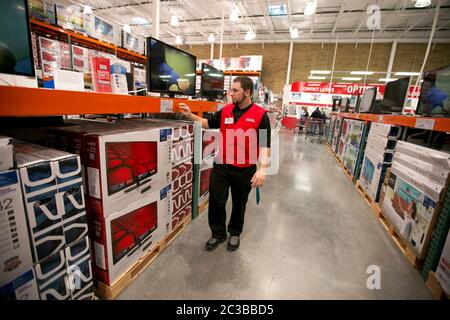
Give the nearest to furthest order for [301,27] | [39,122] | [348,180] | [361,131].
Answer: [39,122], [361,131], [348,180], [301,27]

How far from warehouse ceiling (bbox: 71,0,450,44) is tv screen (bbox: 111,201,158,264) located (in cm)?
832

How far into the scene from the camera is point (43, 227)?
1.09 metres

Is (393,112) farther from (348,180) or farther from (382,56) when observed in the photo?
(382,56)

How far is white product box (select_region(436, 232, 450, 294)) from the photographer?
172cm

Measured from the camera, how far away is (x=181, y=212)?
2.48m

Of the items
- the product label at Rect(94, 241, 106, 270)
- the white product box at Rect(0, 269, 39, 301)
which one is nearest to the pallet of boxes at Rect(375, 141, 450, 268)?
the product label at Rect(94, 241, 106, 270)

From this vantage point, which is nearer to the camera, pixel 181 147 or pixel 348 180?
pixel 181 147

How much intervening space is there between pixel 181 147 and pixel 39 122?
Answer: 1.18 meters

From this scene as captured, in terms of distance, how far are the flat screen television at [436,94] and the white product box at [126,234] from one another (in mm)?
3232

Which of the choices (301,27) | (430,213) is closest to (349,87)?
(301,27)

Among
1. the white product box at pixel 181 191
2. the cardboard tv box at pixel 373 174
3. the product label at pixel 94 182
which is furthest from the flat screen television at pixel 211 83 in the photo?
the cardboard tv box at pixel 373 174

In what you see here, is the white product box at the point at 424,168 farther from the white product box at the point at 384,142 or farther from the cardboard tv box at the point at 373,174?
the cardboard tv box at the point at 373,174

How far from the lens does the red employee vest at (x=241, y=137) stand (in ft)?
6.76

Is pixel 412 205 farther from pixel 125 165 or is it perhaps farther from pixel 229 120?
pixel 125 165
